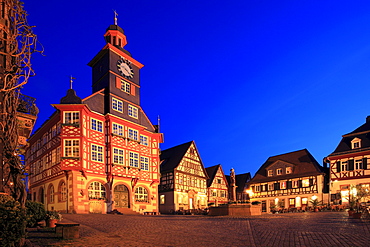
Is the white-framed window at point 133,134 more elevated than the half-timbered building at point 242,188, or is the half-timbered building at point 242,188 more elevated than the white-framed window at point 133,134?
the white-framed window at point 133,134

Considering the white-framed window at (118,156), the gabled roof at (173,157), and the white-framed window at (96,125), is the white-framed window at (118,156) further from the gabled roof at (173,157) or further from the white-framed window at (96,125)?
the gabled roof at (173,157)

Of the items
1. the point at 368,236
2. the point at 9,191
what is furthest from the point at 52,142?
the point at 368,236

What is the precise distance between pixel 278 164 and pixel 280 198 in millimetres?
5561

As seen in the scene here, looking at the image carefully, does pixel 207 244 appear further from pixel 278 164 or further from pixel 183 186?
pixel 278 164

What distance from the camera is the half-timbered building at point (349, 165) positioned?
44.2 metres

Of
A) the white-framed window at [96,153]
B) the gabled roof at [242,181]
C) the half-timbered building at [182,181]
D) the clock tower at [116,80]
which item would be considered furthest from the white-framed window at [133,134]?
the gabled roof at [242,181]

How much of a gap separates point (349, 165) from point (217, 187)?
22803 millimetres

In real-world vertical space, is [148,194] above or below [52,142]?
below

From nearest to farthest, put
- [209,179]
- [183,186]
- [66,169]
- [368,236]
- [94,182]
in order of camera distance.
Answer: [368,236], [66,169], [94,182], [183,186], [209,179]

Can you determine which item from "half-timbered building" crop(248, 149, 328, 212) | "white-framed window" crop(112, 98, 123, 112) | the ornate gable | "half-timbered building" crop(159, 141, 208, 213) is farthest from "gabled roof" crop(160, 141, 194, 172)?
"white-framed window" crop(112, 98, 123, 112)

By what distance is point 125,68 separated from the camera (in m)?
42.2

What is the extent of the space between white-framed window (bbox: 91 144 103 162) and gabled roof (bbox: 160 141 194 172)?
52.9 feet

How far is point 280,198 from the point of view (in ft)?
177

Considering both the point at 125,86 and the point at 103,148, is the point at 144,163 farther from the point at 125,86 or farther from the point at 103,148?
the point at 125,86
